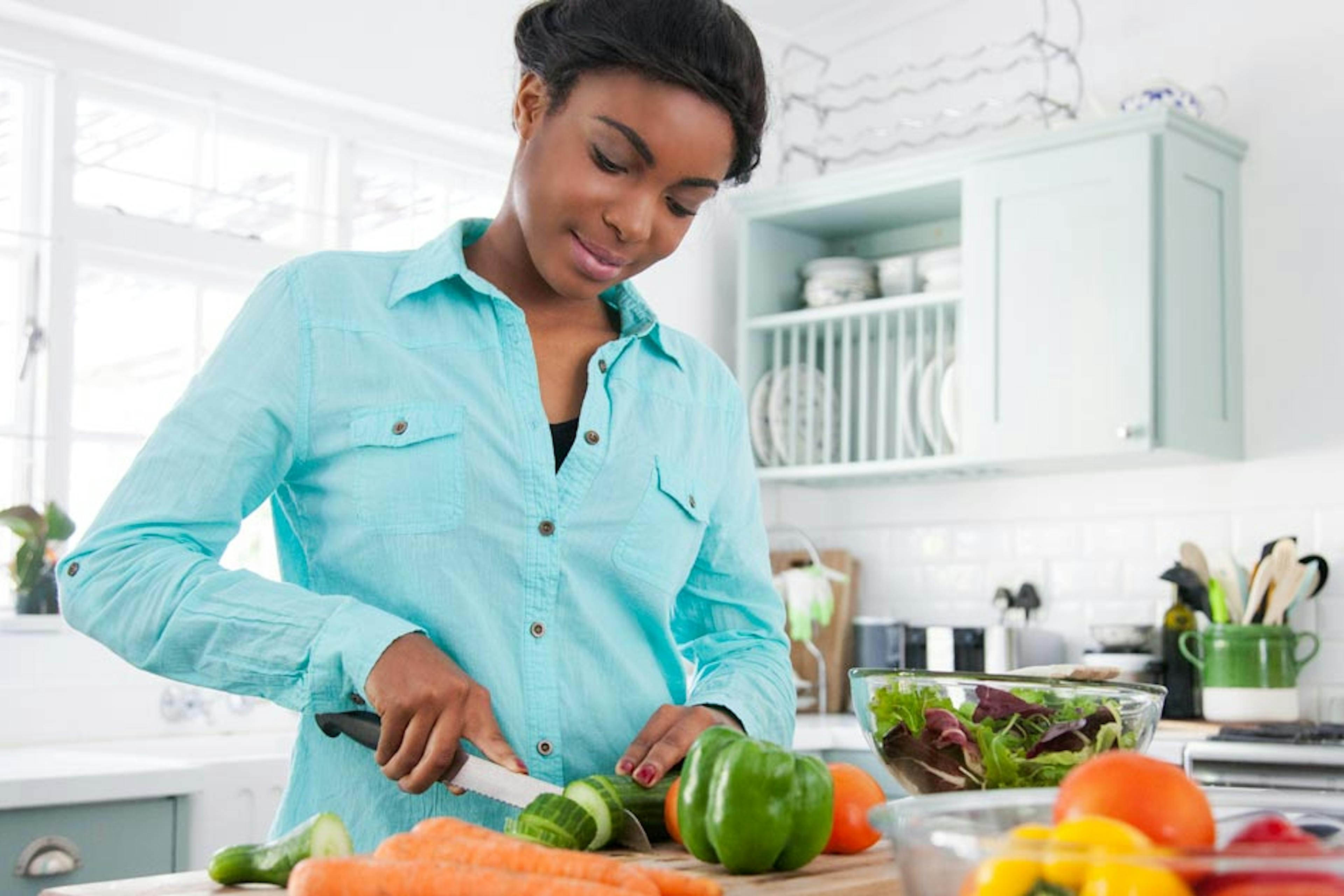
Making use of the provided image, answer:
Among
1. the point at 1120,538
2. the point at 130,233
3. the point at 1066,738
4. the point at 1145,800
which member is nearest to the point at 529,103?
the point at 1066,738

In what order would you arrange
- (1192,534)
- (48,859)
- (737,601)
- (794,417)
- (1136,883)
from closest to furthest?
(1136,883) → (737,601) → (48,859) → (1192,534) → (794,417)

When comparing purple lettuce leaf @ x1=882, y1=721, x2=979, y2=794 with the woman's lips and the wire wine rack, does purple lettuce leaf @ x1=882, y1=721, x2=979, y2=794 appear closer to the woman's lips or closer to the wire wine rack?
the woman's lips

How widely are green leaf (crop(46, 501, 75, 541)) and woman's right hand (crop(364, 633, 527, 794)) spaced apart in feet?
7.54

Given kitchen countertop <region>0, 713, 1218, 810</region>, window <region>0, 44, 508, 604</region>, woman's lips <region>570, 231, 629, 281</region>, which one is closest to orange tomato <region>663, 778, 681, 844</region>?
woman's lips <region>570, 231, 629, 281</region>

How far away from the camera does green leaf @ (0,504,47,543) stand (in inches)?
128

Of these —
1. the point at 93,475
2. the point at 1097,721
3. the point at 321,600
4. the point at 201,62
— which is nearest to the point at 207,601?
the point at 321,600

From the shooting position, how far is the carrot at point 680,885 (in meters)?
1.00

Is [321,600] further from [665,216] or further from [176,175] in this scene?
[176,175]

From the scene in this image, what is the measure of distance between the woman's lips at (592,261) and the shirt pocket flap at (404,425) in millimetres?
187

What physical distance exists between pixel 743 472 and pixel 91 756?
1.81m

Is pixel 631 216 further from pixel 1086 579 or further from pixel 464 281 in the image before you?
pixel 1086 579

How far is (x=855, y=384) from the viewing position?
468cm

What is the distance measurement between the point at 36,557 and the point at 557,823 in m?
2.47

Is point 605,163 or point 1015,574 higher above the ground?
point 605,163
